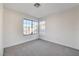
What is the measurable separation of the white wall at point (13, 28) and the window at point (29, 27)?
35cm

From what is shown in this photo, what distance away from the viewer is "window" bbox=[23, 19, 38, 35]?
4.90 metres

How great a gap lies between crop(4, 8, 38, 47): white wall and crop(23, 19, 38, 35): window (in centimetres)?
35

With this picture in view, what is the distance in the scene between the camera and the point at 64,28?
401 cm

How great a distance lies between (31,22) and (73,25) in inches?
126

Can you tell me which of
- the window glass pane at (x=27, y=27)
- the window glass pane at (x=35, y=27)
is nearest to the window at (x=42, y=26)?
the window glass pane at (x=35, y=27)

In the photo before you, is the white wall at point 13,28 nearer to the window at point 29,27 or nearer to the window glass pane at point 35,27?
the window at point 29,27

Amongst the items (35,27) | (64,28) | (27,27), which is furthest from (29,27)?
(64,28)

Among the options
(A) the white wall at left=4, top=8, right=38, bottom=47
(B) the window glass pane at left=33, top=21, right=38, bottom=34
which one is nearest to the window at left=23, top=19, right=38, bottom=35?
(B) the window glass pane at left=33, top=21, right=38, bottom=34

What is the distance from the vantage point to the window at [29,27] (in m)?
4.90

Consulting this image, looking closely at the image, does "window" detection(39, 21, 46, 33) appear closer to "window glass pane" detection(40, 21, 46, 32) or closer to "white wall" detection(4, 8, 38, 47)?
"window glass pane" detection(40, 21, 46, 32)

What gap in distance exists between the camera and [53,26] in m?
4.84

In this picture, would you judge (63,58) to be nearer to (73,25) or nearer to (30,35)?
(73,25)

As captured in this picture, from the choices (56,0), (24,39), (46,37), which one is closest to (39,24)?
(46,37)

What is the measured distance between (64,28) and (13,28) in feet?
9.77
